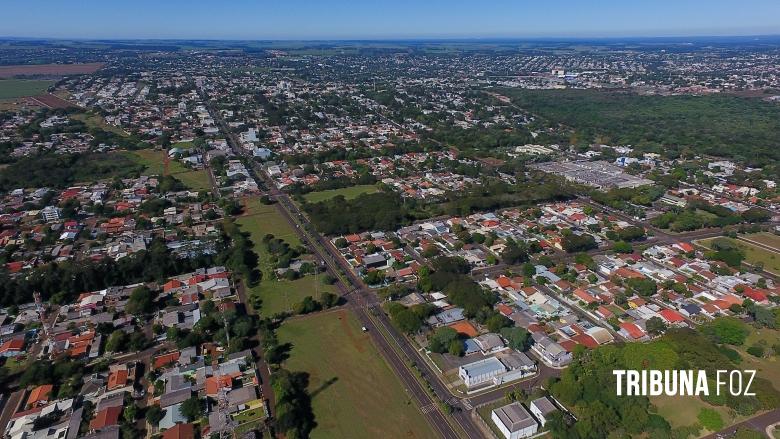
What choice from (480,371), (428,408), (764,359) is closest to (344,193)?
(480,371)

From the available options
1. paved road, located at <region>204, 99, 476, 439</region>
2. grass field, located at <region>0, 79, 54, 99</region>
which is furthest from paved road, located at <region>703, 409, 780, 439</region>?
grass field, located at <region>0, 79, 54, 99</region>

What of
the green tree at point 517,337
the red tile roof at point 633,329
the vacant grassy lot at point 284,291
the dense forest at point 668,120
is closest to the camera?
the green tree at point 517,337

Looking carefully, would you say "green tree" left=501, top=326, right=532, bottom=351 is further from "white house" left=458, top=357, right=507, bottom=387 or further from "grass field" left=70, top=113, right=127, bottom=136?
"grass field" left=70, top=113, right=127, bottom=136

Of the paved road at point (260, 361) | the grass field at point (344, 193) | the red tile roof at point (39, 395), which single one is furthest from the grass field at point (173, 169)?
the red tile roof at point (39, 395)

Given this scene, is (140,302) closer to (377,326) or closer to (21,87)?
(377,326)

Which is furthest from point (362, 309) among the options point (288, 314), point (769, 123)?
point (769, 123)

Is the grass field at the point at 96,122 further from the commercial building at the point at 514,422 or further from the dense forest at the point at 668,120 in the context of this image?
the commercial building at the point at 514,422

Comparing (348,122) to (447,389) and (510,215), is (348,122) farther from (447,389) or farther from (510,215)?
(447,389)
